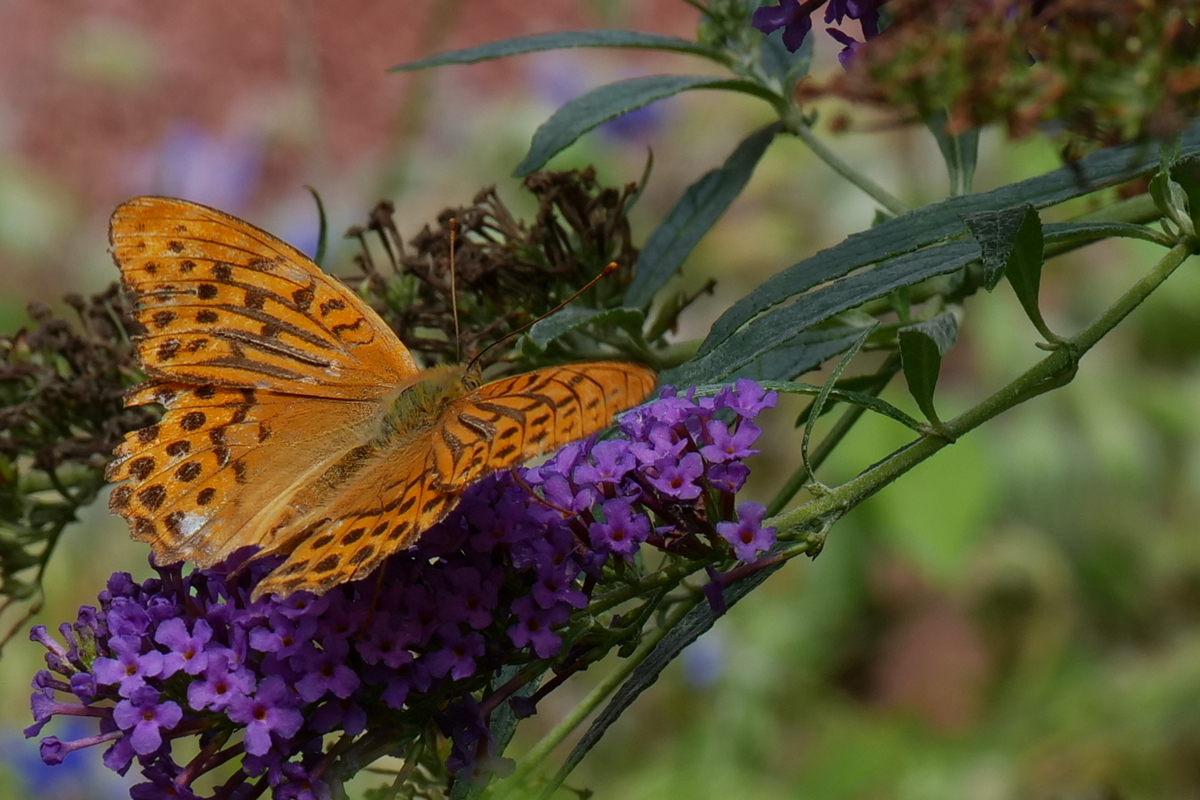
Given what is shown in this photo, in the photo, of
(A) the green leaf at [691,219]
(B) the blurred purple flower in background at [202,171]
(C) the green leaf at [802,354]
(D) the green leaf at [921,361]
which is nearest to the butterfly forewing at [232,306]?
(A) the green leaf at [691,219]

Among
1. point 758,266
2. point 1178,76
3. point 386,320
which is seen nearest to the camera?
point 1178,76

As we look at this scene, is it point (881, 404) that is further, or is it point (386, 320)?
point (386, 320)

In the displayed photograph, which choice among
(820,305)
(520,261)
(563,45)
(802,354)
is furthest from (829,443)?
(563,45)

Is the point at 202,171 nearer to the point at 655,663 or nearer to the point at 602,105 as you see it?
the point at 602,105

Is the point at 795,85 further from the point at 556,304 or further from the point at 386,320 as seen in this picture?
the point at 386,320

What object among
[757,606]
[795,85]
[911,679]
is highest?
[795,85]

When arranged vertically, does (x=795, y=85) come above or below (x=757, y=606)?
above

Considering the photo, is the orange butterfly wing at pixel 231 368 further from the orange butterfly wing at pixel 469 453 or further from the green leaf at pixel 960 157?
the green leaf at pixel 960 157

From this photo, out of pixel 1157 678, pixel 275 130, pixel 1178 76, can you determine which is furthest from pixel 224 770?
pixel 275 130
